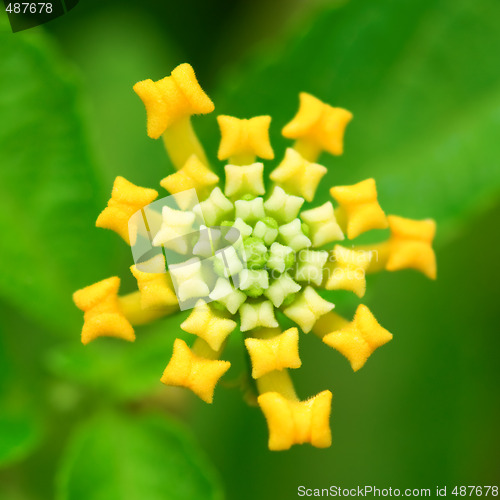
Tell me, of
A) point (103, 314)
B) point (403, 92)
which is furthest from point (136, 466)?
point (403, 92)

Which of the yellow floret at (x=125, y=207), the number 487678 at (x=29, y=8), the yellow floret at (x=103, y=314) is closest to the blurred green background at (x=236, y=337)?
the number 487678 at (x=29, y=8)

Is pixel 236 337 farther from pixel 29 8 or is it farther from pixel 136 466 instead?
pixel 29 8

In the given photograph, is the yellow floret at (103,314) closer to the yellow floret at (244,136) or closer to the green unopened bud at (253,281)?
the green unopened bud at (253,281)

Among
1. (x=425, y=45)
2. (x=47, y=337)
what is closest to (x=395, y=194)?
(x=425, y=45)

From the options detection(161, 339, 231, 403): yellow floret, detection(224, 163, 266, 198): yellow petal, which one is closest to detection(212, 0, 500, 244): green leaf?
detection(224, 163, 266, 198): yellow petal

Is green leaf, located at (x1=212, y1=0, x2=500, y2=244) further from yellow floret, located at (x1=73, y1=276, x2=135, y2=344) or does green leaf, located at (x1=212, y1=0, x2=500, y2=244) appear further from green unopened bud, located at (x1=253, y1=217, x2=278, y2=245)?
yellow floret, located at (x1=73, y1=276, x2=135, y2=344)
